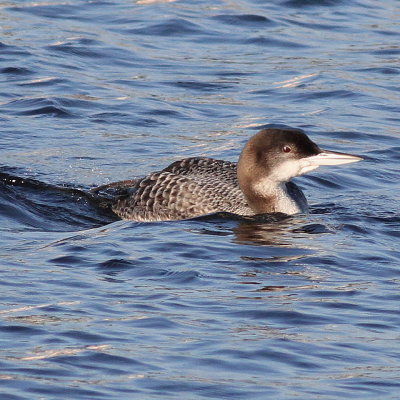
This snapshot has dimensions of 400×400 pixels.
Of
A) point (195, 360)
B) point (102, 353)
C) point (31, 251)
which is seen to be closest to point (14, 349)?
point (102, 353)

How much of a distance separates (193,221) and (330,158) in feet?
3.73

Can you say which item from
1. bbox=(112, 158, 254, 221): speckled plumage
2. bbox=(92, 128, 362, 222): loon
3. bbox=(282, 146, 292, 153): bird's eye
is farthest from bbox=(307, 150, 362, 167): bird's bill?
bbox=(112, 158, 254, 221): speckled plumage

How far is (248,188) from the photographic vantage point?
1038 centimetres

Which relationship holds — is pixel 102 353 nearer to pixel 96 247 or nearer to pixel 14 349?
pixel 14 349

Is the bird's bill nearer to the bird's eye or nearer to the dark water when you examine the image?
the bird's eye

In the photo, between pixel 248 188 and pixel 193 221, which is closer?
pixel 193 221

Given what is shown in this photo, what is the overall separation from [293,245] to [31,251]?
1.84 metres

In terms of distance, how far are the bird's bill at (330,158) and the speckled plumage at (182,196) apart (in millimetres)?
663

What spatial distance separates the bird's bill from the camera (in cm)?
1002

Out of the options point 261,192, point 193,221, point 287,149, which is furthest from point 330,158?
point 193,221

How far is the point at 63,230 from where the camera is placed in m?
9.93

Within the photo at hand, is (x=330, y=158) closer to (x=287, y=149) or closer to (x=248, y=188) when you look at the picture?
(x=287, y=149)

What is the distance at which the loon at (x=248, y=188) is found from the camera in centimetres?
1023

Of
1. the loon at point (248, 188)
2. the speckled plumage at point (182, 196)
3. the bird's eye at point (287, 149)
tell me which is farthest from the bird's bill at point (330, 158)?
the speckled plumage at point (182, 196)
